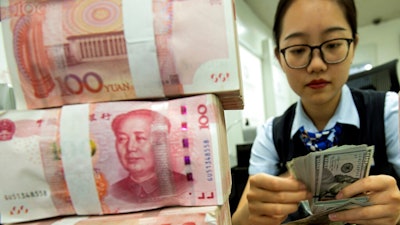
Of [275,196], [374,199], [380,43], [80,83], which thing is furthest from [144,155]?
[380,43]

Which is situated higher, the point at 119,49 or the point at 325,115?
the point at 119,49

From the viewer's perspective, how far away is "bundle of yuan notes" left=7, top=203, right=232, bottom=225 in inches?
12.7

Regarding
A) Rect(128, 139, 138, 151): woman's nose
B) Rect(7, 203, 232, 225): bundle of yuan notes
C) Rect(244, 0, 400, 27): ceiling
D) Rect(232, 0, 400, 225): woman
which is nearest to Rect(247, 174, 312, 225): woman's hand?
Rect(232, 0, 400, 225): woman

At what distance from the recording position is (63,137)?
13.5 inches

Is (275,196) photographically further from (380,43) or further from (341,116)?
(380,43)

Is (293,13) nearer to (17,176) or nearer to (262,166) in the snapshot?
(262,166)

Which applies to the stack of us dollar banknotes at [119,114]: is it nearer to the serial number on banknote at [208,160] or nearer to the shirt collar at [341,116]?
the serial number on banknote at [208,160]

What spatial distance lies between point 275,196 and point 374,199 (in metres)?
0.18

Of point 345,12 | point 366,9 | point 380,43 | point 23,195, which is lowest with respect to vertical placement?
point 23,195

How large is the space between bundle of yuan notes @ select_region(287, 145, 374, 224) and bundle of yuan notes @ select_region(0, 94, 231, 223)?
0.65 ft

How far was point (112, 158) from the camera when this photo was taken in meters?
0.34

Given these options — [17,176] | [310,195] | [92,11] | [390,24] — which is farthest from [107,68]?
[390,24]

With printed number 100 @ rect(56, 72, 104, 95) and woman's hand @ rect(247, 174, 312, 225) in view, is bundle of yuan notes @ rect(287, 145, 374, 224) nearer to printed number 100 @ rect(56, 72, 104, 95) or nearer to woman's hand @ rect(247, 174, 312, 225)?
woman's hand @ rect(247, 174, 312, 225)

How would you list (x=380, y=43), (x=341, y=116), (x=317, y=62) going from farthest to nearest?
(x=380, y=43) → (x=341, y=116) → (x=317, y=62)
